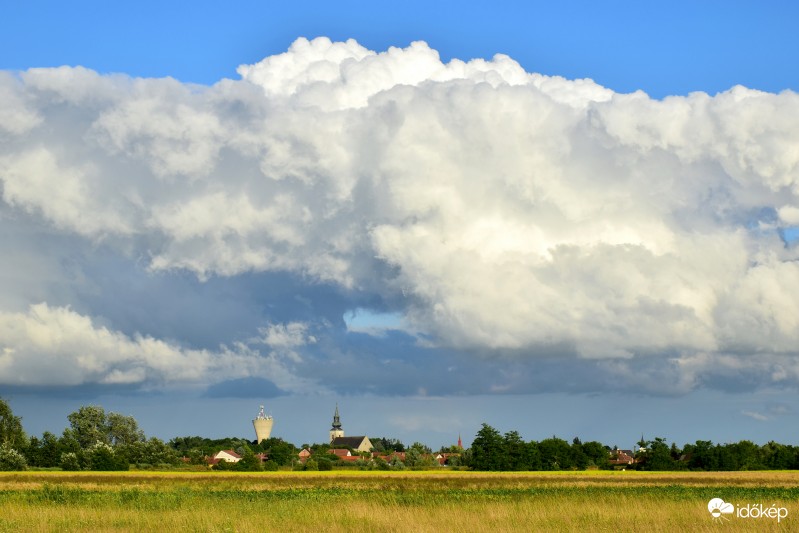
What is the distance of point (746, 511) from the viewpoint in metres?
42.0

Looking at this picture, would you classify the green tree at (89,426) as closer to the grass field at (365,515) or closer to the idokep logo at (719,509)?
the grass field at (365,515)

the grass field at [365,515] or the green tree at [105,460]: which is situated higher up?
the green tree at [105,460]

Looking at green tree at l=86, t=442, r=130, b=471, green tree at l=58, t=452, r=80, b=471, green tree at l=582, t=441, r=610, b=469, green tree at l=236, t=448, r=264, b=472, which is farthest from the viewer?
green tree at l=582, t=441, r=610, b=469

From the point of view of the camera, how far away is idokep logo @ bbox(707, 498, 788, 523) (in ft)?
122

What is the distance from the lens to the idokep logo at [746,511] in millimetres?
37219

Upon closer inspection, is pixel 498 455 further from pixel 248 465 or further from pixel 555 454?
pixel 248 465

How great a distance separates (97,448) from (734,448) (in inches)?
3252

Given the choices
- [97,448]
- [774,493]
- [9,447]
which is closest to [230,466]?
[97,448]

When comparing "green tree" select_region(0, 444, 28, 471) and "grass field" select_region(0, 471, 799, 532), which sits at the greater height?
"green tree" select_region(0, 444, 28, 471)

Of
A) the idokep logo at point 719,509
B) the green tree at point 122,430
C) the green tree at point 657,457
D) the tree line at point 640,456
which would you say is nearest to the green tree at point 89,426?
the green tree at point 122,430

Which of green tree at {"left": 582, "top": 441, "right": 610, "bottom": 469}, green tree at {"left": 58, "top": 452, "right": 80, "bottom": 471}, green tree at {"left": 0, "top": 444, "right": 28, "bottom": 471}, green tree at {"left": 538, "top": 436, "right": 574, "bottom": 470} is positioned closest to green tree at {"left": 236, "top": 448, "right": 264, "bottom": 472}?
green tree at {"left": 58, "top": 452, "right": 80, "bottom": 471}

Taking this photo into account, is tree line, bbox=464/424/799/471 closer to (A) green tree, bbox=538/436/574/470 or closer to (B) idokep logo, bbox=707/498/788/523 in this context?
(A) green tree, bbox=538/436/574/470

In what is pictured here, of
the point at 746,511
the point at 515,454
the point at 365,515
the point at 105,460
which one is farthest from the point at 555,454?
the point at 365,515

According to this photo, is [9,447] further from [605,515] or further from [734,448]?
[605,515]
